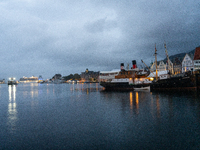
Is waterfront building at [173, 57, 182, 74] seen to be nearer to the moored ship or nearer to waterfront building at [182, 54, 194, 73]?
waterfront building at [182, 54, 194, 73]

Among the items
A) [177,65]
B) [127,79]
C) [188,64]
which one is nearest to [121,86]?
[127,79]

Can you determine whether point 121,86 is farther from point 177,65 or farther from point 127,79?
point 177,65

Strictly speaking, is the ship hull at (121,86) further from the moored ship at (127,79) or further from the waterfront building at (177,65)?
the waterfront building at (177,65)

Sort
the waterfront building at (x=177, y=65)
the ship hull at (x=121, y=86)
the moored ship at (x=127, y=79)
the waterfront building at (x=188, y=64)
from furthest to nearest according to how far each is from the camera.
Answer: the waterfront building at (x=177, y=65), the waterfront building at (x=188, y=64), the moored ship at (x=127, y=79), the ship hull at (x=121, y=86)

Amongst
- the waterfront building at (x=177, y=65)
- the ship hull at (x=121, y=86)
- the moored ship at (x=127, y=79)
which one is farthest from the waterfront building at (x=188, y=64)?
the ship hull at (x=121, y=86)

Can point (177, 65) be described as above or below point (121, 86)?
above

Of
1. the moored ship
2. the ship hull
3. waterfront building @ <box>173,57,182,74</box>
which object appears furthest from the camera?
waterfront building @ <box>173,57,182,74</box>

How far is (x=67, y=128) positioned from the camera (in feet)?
44.5

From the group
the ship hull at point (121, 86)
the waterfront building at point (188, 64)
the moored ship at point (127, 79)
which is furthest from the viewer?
the waterfront building at point (188, 64)

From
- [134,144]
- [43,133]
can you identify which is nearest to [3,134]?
[43,133]

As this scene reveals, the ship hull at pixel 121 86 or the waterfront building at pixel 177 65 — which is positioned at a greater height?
the waterfront building at pixel 177 65

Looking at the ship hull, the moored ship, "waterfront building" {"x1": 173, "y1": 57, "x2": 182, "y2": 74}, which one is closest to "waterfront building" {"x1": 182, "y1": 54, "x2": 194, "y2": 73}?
"waterfront building" {"x1": 173, "y1": 57, "x2": 182, "y2": 74}

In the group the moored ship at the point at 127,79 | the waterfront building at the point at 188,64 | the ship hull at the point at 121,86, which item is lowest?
the ship hull at the point at 121,86

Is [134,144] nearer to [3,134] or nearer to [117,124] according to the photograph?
[117,124]
